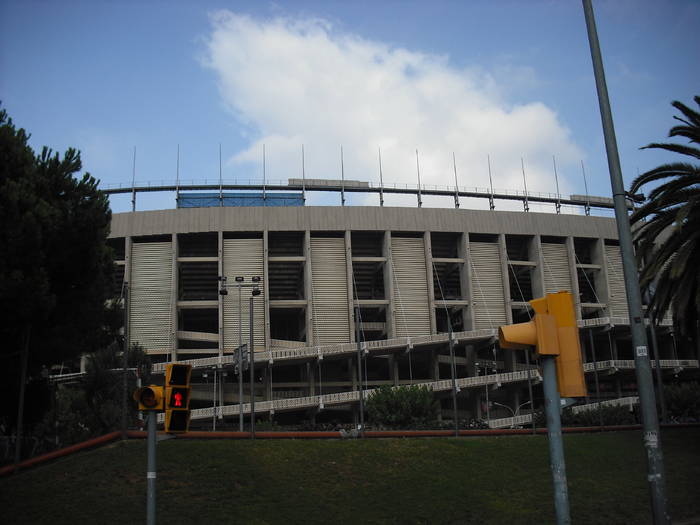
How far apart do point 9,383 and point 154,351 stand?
40.9 meters

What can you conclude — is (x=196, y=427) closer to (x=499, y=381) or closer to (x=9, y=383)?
(x=499, y=381)

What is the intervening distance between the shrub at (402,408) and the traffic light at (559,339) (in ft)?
161

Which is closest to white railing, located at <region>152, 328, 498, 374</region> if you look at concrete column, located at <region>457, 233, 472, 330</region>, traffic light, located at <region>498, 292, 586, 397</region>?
concrete column, located at <region>457, 233, 472, 330</region>

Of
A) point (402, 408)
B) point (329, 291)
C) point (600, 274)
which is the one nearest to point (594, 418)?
point (402, 408)

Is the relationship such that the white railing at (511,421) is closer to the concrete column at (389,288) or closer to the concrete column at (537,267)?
the concrete column at (389,288)

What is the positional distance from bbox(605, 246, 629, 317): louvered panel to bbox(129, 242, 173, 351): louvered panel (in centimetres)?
4832

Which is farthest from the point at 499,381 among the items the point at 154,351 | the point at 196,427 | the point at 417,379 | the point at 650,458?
the point at 650,458

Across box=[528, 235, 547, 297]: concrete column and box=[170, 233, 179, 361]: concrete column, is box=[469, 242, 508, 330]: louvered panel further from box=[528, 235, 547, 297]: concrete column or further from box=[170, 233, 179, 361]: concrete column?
box=[170, 233, 179, 361]: concrete column

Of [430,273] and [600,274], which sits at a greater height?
[600,274]

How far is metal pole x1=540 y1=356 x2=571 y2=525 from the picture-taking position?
19.3 ft

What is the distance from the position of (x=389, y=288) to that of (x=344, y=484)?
49.9 meters

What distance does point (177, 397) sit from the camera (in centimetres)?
914

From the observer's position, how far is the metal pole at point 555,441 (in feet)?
19.3

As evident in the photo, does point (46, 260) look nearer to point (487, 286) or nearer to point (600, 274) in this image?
point (487, 286)
